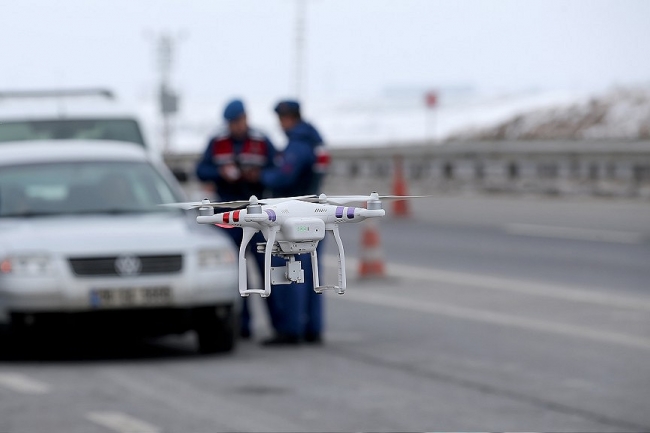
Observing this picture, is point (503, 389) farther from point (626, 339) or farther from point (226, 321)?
point (626, 339)

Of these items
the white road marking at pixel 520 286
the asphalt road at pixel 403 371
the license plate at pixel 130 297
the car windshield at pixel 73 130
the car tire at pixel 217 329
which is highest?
the car windshield at pixel 73 130

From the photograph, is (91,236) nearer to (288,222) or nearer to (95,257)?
(95,257)

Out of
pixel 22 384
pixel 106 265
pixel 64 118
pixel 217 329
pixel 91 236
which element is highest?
pixel 64 118

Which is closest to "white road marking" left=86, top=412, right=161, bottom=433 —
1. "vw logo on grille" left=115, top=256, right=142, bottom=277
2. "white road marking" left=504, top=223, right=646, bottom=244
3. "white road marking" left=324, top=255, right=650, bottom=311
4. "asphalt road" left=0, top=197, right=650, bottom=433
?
"asphalt road" left=0, top=197, right=650, bottom=433

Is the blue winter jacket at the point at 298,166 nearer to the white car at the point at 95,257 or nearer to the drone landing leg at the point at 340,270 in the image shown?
the white car at the point at 95,257

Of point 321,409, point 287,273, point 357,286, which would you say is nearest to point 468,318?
point 357,286

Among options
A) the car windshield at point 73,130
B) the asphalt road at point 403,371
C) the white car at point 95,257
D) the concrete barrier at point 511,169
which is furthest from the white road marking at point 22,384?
the concrete barrier at point 511,169

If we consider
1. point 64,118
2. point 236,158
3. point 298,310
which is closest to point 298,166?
point 236,158
